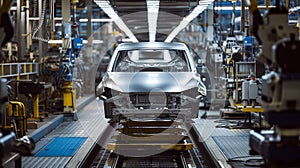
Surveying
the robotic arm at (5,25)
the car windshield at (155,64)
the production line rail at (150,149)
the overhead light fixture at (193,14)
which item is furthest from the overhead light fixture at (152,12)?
the robotic arm at (5,25)

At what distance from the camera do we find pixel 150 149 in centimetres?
945

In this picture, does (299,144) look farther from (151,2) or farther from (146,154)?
(151,2)

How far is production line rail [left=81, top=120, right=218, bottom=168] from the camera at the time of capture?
9.16 m

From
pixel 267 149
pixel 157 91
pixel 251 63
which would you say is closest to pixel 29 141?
pixel 267 149

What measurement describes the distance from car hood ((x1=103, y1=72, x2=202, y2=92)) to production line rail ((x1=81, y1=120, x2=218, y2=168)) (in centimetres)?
70

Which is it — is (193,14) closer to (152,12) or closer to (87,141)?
(152,12)

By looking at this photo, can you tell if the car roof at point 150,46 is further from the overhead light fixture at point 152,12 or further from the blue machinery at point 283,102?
the blue machinery at point 283,102

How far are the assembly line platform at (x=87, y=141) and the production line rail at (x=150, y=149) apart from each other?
10.2 inches

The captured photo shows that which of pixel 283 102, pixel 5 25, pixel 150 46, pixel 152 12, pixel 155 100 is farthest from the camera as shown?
pixel 152 12

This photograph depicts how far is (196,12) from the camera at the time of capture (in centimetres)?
1741

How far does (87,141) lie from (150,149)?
5.12 ft

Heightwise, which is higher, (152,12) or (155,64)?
(152,12)

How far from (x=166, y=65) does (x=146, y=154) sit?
2.77 meters

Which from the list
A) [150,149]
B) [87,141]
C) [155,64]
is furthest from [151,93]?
[155,64]
